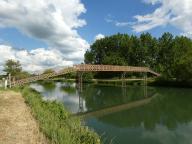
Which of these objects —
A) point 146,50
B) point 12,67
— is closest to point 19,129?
point 12,67

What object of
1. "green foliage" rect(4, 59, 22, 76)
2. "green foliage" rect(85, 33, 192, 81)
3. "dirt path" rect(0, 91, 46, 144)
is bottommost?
"dirt path" rect(0, 91, 46, 144)

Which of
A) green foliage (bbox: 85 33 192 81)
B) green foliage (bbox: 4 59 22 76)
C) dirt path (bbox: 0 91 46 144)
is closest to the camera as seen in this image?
dirt path (bbox: 0 91 46 144)

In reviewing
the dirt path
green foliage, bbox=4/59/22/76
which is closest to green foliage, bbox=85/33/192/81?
green foliage, bbox=4/59/22/76

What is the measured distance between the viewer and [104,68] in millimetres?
46062

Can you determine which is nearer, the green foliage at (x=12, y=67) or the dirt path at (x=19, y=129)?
the dirt path at (x=19, y=129)

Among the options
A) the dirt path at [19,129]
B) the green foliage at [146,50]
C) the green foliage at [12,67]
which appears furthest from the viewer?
the green foliage at [146,50]

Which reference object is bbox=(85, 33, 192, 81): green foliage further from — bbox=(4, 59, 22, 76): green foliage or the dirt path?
the dirt path

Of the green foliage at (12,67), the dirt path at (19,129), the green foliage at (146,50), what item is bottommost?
the dirt path at (19,129)

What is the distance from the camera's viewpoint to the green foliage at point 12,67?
50.5 m

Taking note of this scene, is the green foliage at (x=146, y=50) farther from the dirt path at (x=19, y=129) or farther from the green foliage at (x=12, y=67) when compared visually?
the dirt path at (x=19, y=129)

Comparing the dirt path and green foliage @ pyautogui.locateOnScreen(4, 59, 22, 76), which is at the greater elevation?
green foliage @ pyautogui.locateOnScreen(4, 59, 22, 76)

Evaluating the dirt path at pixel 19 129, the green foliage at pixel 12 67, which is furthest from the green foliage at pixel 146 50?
the dirt path at pixel 19 129

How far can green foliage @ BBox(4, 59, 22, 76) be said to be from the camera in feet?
166

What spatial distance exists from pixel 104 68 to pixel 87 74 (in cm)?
2568
